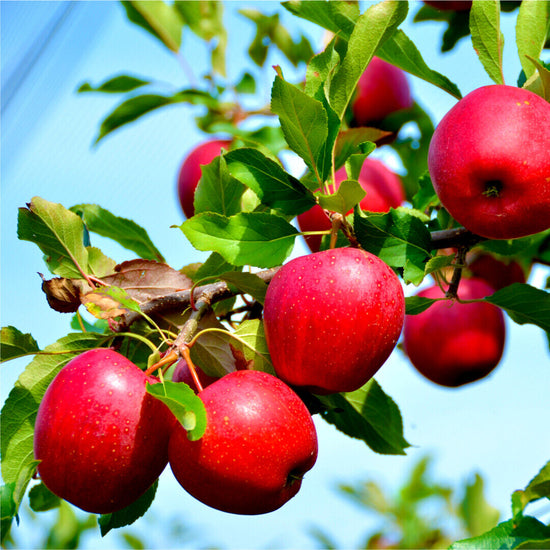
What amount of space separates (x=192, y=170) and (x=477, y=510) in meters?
1.24

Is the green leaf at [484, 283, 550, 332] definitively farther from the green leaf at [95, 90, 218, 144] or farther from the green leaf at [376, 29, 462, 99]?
the green leaf at [95, 90, 218, 144]

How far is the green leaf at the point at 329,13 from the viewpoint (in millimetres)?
901

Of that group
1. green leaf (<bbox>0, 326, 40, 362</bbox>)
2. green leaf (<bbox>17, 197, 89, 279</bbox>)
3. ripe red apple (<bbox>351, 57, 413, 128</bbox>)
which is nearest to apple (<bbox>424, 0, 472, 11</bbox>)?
ripe red apple (<bbox>351, 57, 413, 128</bbox>)

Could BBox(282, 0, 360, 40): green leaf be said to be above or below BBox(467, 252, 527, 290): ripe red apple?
above

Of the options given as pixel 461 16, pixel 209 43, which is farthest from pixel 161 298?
pixel 209 43

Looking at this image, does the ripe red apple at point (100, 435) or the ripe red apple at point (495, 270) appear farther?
the ripe red apple at point (495, 270)

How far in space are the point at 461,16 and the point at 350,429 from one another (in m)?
1.03

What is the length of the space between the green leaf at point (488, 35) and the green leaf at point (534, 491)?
50 centimetres

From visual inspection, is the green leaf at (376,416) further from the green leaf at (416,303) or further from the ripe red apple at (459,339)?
the ripe red apple at (459,339)

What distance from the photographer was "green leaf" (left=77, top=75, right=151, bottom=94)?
1.63 meters

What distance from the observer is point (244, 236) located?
0.78 m


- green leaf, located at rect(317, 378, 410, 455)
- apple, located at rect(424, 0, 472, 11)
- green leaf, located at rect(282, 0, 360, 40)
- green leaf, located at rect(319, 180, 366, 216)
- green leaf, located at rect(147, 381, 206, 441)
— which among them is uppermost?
green leaf, located at rect(282, 0, 360, 40)

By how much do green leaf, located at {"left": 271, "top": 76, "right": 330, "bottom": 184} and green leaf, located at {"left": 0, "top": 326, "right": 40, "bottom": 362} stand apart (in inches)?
15.0

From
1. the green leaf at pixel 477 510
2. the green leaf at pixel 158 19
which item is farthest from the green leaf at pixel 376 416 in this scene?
the green leaf at pixel 158 19
